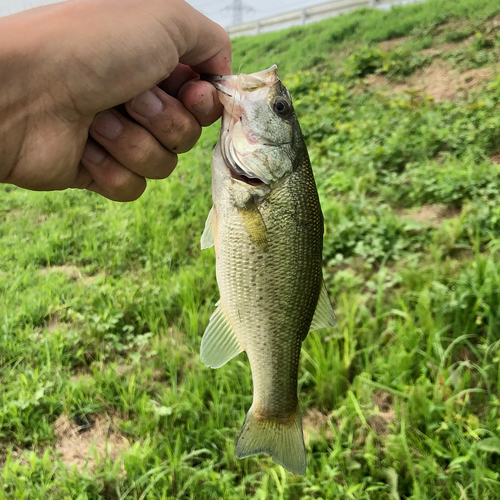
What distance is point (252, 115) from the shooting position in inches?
62.1

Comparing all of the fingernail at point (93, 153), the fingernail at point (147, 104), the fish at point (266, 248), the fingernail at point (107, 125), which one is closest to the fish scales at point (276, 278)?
the fish at point (266, 248)

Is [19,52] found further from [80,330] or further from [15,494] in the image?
[80,330]

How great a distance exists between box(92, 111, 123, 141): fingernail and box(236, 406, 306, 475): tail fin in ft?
4.49

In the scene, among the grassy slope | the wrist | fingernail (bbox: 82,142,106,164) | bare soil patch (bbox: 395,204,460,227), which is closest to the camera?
the wrist

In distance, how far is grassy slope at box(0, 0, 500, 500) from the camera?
2.15 meters

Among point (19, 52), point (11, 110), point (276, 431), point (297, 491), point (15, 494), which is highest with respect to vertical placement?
point (19, 52)

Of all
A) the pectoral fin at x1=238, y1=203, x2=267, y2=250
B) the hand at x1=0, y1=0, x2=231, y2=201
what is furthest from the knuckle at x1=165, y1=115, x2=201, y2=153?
the pectoral fin at x1=238, y1=203, x2=267, y2=250

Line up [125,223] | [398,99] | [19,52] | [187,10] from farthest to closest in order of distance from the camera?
[398,99] < [125,223] < [187,10] < [19,52]

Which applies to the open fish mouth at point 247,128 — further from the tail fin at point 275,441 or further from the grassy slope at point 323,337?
the grassy slope at point 323,337

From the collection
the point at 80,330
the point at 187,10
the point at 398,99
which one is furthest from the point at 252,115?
the point at 398,99

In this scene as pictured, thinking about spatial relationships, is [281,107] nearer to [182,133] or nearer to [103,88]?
[182,133]

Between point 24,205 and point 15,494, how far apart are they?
4928 millimetres

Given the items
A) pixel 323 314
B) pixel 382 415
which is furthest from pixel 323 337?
pixel 323 314

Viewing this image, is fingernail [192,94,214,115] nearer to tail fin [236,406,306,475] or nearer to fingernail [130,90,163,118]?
fingernail [130,90,163,118]
